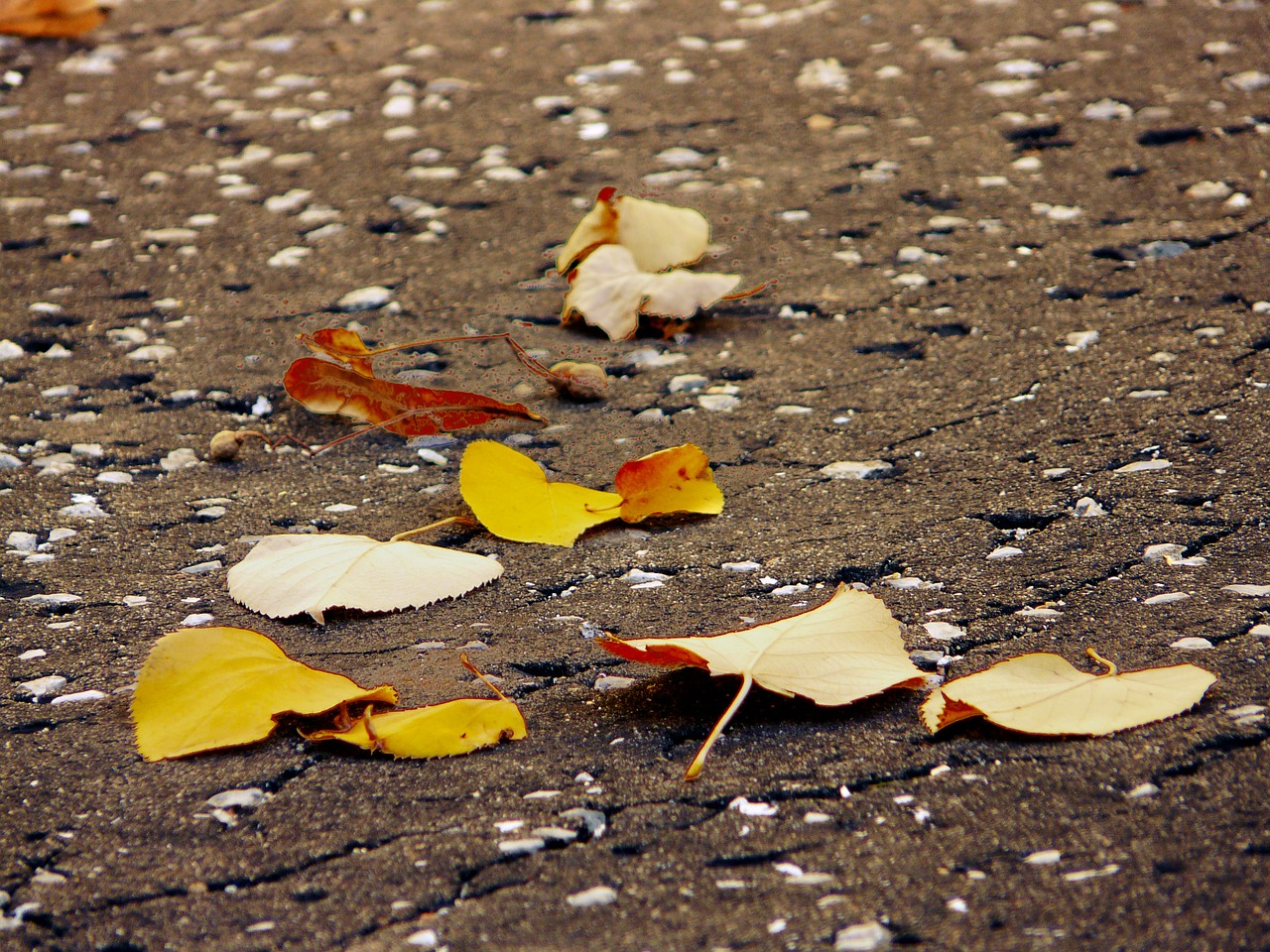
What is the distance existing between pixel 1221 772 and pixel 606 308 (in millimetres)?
1434

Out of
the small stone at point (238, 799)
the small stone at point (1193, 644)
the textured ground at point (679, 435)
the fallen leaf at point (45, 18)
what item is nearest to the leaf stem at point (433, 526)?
the textured ground at point (679, 435)

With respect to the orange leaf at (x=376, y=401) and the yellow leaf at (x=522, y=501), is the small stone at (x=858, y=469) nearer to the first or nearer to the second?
the yellow leaf at (x=522, y=501)

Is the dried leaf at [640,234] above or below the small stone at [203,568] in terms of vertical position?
above

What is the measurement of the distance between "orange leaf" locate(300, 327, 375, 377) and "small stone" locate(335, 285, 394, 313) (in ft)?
1.37

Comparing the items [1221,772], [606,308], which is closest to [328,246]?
[606,308]

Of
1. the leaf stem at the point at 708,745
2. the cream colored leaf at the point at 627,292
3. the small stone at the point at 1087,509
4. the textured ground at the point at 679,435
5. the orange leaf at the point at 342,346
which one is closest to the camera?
the textured ground at the point at 679,435

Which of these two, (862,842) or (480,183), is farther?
(480,183)

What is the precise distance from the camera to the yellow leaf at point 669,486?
5.29ft

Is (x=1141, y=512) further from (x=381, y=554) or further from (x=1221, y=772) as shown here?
(x=381, y=554)

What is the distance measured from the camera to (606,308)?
2166 mm

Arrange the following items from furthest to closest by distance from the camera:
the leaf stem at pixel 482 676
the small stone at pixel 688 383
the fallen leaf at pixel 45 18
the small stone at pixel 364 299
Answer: the fallen leaf at pixel 45 18 → the small stone at pixel 364 299 → the small stone at pixel 688 383 → the leaf stem at pixel 482 676

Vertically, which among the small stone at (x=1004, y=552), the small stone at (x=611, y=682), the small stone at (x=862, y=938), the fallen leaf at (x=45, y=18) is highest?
the fallen leaf at (x=45, y=18)

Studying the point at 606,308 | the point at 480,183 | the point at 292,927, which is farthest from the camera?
the point at 480,183

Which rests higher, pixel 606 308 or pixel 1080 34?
pixel 1080 34
